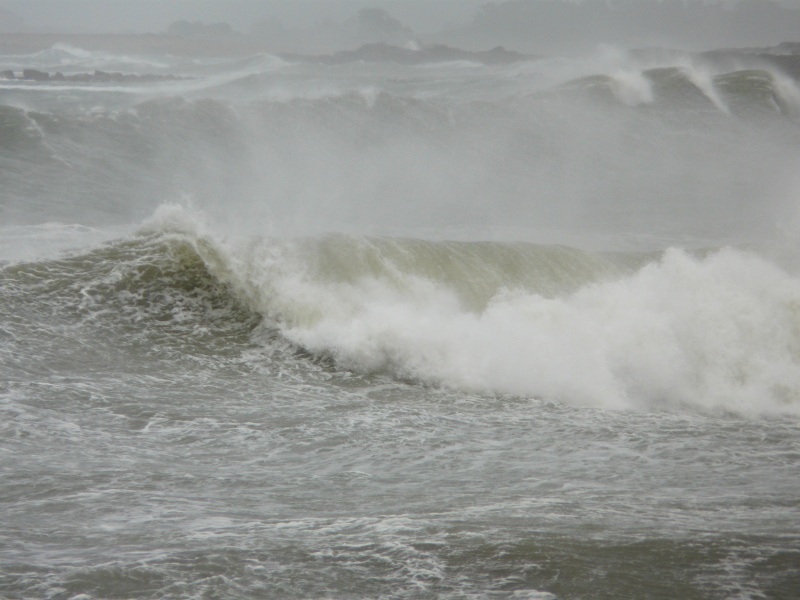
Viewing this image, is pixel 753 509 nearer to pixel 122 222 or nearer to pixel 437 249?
pixel 437 249

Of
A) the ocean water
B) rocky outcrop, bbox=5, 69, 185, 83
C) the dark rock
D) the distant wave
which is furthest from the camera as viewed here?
rocky outcrop, bbox=5, 69, 185, 83

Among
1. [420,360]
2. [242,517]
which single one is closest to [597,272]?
[420,360]

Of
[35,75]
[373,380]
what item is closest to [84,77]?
[35,75]

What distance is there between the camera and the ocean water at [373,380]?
555cm

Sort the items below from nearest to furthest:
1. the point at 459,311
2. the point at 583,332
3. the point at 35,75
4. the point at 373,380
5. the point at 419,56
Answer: the point at 373,380 → the point at 583,332 → the point at 459,311 → the point at 35,75 → the point at 419,56

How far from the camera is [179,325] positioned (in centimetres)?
1195

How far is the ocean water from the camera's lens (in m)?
5.55

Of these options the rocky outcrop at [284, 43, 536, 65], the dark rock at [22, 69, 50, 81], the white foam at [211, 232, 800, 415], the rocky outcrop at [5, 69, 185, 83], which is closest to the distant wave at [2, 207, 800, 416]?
the white foam at [211, 232, 800, 415]

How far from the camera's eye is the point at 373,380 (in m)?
10.8

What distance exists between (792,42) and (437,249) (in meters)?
60.1

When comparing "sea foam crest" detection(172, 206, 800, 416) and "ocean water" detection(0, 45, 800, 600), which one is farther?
"sea foam crest" detection(172, 206, 800, 416)

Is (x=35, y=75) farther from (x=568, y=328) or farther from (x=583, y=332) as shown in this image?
(x=583, y=332)

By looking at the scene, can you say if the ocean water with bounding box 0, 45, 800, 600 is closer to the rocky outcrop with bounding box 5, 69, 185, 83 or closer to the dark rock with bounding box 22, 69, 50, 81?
the dark rock with bounding box 22, 69, 50, 81

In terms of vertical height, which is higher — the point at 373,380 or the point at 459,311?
the point at 459,311
